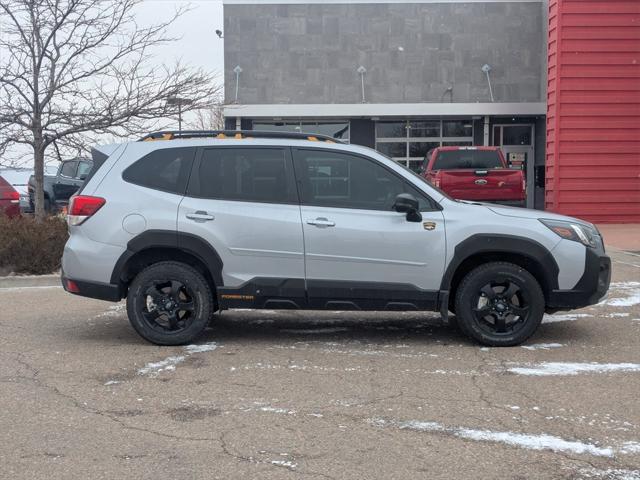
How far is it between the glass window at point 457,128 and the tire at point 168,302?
19.5m

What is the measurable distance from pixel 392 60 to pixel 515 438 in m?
21.6

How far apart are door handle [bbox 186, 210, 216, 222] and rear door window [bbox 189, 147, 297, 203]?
0.56 ft

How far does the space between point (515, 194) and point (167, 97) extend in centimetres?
697

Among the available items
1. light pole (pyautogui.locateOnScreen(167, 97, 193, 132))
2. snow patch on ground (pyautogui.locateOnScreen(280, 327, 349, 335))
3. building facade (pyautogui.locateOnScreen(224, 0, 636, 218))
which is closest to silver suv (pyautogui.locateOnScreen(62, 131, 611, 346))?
snow patch on ground (pyautogui.locateOnScreen(280, 327, 349, 335))

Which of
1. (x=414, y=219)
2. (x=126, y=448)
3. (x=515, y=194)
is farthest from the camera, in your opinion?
(x=515, y=194)

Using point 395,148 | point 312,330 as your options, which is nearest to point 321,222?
point 312,330

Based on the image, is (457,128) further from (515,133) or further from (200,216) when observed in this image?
(200,216)

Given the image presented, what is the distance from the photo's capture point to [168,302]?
21.6 ft

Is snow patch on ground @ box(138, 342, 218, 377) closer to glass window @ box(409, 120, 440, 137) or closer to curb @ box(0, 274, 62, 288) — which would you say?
curb @ box(0, 274, 62, 288)

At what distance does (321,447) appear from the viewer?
430 centimetres

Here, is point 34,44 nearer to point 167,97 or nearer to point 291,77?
point 167,97

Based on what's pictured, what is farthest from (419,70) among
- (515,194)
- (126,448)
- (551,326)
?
(126,448)

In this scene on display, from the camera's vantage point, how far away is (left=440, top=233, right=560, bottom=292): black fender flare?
645 centimetres

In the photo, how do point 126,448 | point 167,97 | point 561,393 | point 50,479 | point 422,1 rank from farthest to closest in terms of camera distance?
1. point 422,1
2. point 167,97
3. point 561,393
4. point 126,448
5. point 50,479
